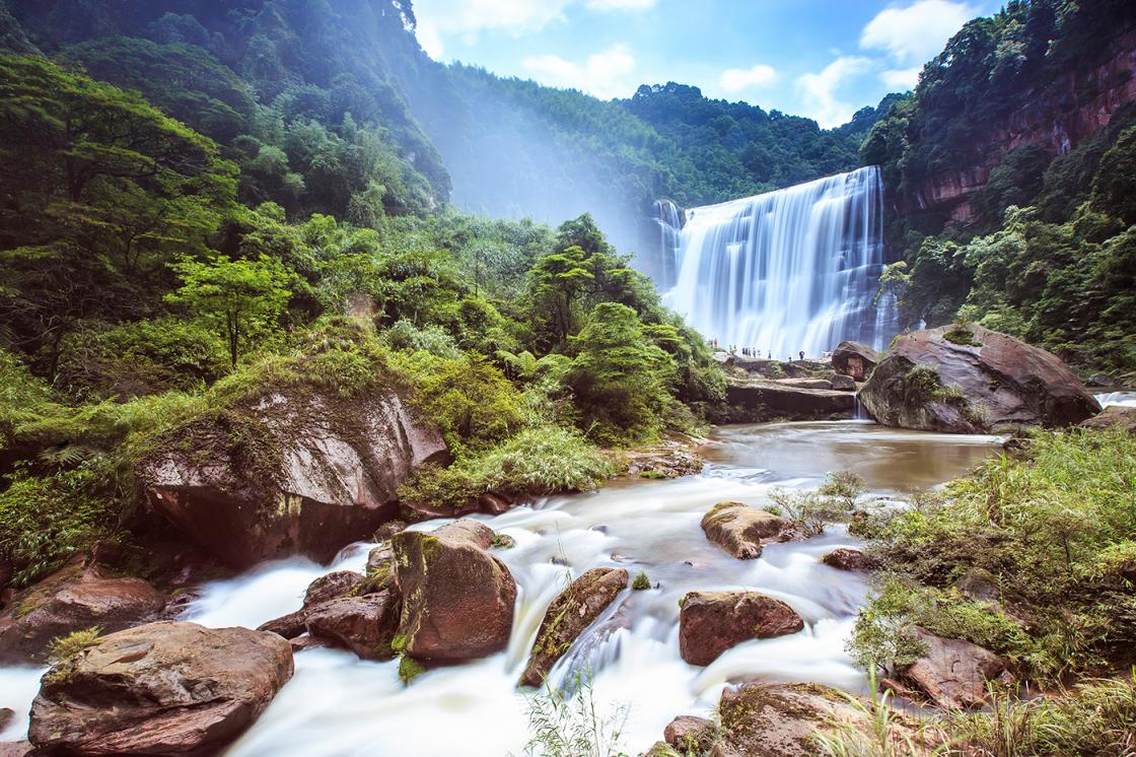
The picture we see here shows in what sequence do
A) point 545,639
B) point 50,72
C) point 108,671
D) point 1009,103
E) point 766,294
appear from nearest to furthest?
point 108,671
point 545,639
point 50,72
point 1009,103
point 766,294

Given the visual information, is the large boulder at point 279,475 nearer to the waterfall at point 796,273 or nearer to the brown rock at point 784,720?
the brown rock at point 784,720

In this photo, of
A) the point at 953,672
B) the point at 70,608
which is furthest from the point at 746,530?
the point at 70,608

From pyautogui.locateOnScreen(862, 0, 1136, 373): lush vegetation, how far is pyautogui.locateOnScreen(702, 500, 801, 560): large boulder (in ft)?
54.4

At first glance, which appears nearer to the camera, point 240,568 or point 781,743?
point 781,743

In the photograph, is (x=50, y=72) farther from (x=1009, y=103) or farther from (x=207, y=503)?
(x=1009, y=103)

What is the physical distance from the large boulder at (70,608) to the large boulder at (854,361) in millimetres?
22562

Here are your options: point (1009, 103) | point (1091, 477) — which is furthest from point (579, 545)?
point (1009, 103)

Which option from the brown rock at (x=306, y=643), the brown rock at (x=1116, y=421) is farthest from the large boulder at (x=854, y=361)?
the brown rock at (x=306, y=643)

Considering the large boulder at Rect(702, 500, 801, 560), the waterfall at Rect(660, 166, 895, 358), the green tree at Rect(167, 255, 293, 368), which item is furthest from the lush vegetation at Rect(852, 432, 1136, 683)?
the waterfall at Rect(660, 166, 895, 358)

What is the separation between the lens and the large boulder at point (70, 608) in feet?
13.4

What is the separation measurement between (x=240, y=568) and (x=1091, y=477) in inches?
361

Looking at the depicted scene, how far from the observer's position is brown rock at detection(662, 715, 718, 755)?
2.49 metres

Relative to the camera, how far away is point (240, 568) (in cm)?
536

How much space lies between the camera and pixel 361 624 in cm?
410
